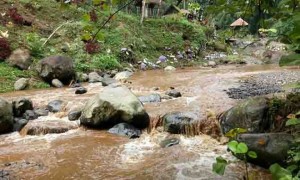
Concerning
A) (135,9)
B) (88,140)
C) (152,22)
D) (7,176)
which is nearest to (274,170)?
(7,176)

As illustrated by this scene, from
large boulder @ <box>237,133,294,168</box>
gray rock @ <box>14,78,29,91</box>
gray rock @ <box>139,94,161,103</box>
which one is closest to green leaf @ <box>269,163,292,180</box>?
large boulder @ <box>237,133,294,168</box>

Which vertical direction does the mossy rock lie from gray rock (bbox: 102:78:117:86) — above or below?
above

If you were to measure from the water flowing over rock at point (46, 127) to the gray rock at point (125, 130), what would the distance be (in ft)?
3.28

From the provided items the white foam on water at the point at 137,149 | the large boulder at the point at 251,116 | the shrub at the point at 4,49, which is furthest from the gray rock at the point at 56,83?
the large boulder at the point at 251,116

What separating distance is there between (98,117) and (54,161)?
6.14 ft

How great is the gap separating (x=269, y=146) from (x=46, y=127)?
180 inches

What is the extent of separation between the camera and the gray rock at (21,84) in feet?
40.1

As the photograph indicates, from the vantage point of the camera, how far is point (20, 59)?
13703mm

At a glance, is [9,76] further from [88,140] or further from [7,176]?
[7,176]

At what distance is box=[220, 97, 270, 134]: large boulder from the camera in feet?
19.6

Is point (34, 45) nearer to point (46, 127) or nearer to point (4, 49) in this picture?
point (4, 49)

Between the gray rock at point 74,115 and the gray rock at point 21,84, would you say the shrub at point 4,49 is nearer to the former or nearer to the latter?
the gray rock at point 21,84

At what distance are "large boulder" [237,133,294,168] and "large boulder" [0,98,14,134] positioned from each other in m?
4.92

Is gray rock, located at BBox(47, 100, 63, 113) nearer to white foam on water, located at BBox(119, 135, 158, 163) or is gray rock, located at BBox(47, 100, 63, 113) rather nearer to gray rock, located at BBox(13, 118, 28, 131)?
gray rock, located at BBox(13, 118, 28, 131)
